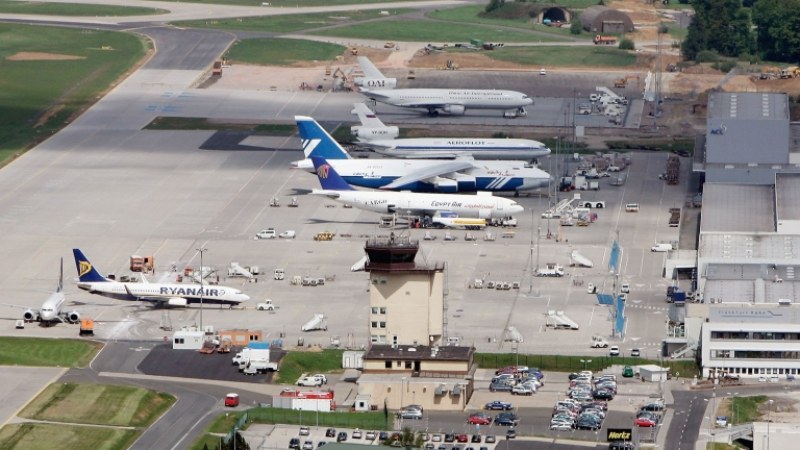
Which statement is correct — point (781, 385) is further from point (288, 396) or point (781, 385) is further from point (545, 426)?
point (288, 396)

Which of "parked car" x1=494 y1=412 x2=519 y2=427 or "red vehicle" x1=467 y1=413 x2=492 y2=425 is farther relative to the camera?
"red vehicle" x1=467 y1=413 x2=492 y2=425

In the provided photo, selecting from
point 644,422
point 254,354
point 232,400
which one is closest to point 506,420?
point 644,422

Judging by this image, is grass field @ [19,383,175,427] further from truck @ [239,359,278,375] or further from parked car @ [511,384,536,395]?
parked car @ [511,384,536,395]

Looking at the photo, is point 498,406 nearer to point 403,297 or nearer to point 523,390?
point 523,390

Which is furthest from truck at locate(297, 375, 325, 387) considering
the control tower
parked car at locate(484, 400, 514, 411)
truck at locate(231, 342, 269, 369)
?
parked car at locate(484, 400, 514, 411)

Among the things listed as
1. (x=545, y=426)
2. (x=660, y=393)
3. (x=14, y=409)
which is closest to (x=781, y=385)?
(x=660, y=393)
